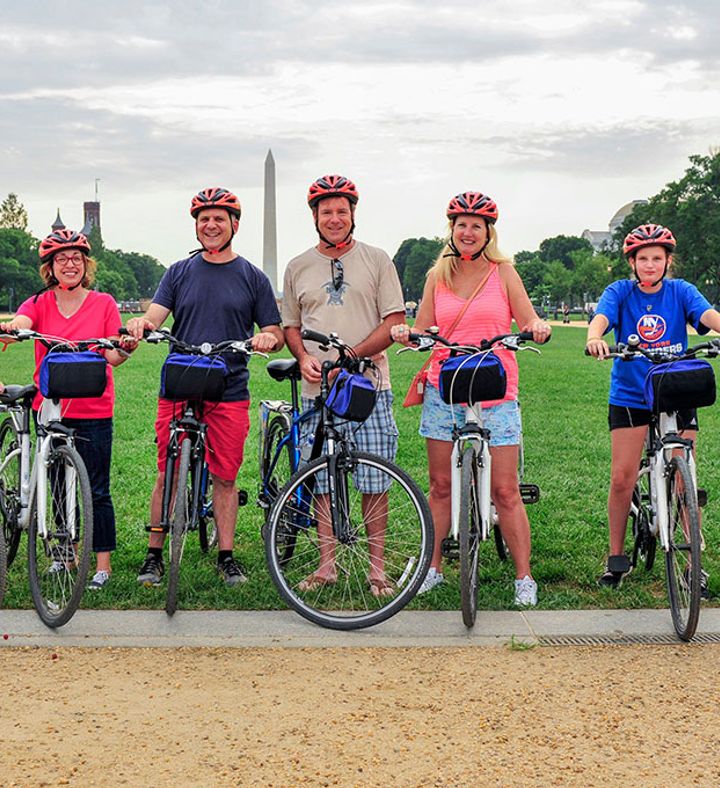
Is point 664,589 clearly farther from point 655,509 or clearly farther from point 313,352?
point 313,352

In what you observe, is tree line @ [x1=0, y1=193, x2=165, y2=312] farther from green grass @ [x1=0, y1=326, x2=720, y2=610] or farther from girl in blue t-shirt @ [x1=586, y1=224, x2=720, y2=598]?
girl in blue t-shirt @ [x1=586, y1=224, x2=720, y2=598]

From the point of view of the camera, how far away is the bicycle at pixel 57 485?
17.0ft

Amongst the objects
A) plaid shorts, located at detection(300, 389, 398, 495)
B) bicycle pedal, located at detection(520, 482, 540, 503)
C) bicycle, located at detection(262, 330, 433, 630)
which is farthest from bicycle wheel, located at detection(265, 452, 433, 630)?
bicycle pedal, located at detection(520, 482, 540, 503)

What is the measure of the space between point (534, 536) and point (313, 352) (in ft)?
7.44

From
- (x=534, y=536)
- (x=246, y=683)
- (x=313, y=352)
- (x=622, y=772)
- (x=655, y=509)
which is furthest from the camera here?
(x=534, y=536)

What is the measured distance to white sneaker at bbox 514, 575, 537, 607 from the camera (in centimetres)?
554

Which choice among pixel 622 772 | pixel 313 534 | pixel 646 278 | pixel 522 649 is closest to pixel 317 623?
pixel 313 534

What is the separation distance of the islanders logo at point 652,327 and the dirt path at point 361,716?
1538mm

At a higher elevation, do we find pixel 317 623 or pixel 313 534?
pixel 313 534

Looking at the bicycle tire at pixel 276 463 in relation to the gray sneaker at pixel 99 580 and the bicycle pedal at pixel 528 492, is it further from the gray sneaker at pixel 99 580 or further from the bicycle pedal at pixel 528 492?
the bicycle pedal at pixel 528 492

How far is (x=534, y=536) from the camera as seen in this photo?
720 cm

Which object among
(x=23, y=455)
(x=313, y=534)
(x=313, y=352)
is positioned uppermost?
(x=313, y=352)

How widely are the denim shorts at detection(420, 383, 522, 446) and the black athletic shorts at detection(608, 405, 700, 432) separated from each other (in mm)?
508

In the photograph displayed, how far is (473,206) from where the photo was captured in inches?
215
